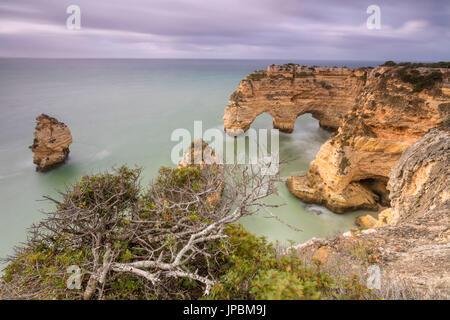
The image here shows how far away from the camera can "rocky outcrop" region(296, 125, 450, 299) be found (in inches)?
159

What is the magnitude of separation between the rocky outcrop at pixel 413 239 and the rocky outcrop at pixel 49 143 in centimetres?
1895

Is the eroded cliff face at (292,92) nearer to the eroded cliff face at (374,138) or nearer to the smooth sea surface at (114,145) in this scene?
the smooth sea surface at (114,145)

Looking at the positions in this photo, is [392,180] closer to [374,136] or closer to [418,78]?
[374,136]

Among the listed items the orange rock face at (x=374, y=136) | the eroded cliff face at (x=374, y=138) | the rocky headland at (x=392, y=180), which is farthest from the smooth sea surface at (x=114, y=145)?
the rocky headland at (x=392, y=180)

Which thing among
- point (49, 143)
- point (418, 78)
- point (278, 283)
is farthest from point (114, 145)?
point (418, 78)

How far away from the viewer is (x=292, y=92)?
22672mm

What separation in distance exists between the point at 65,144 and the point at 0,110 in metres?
27.9

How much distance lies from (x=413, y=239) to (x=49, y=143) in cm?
2152

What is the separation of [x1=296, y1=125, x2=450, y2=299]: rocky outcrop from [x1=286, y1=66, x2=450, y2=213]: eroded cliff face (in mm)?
2429

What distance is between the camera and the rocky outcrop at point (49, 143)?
16.1 metres

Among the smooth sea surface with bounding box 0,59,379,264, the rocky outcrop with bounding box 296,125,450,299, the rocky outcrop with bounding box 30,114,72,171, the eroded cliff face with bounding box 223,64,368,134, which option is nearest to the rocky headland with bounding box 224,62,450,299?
the rocky outcrop with bounding box 296,125,450,299

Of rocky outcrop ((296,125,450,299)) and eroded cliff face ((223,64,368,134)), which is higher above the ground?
eroded cliff face ((223,64,368,134))

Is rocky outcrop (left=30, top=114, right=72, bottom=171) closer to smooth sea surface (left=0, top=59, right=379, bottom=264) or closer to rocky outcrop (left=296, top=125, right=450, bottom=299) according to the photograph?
smooth sea surface (left=0, top=59, right=379, bottom=264)

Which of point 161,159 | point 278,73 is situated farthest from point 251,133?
point 161,159
